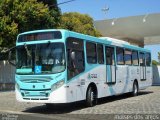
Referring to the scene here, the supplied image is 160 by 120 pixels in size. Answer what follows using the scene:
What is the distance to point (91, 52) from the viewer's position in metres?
17.1

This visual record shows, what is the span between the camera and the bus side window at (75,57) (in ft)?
49.5

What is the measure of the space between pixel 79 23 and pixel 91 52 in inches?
991

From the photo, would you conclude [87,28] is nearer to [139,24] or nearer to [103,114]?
[139,24]

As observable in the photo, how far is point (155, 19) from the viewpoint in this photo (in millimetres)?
34906

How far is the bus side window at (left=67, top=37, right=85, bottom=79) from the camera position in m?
15.1

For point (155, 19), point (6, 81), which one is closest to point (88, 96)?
point (6, 81)

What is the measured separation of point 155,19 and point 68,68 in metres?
21.5

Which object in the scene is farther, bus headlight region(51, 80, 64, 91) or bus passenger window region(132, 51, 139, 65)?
bus passenger window region(132, 51, 139, 65)

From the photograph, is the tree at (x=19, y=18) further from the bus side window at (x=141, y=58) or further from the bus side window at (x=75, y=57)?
the bus side window at (x=75, y=57)

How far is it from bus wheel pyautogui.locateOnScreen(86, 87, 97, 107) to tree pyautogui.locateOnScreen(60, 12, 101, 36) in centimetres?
1980

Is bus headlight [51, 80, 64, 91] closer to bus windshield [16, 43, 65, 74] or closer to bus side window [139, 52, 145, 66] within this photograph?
bus windshield [16, 43, 65, 74]

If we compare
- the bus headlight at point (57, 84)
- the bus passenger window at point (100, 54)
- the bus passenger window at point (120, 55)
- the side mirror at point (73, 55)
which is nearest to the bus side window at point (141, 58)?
the bus passenger window at point (120, 55)

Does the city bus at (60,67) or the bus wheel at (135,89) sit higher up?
the city bus at (60,67)

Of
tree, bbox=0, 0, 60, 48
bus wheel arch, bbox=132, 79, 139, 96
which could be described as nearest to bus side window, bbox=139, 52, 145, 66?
bus wheel arch, bbox=132, 79, 139, 96
